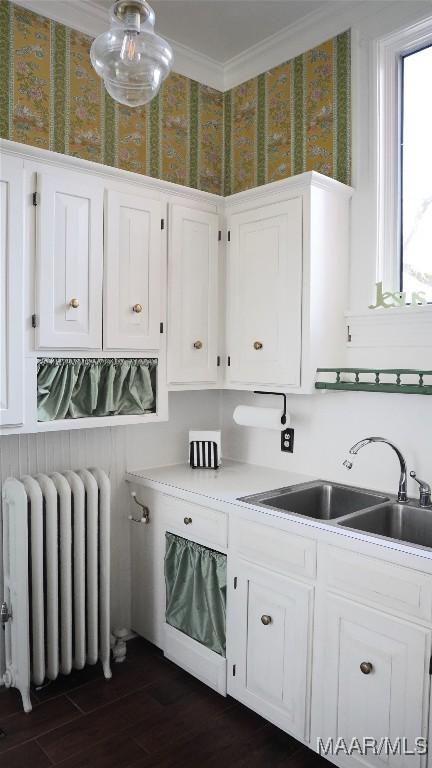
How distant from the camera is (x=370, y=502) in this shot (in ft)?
7.68

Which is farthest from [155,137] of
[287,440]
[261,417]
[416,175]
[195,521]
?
[195,521]

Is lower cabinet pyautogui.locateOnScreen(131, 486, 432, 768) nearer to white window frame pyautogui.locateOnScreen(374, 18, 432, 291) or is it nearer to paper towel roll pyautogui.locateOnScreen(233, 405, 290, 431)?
paper towel roll pyautogui.locateOnScreen(233, 405, 290, 431)

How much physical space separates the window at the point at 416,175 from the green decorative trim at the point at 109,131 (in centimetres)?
131

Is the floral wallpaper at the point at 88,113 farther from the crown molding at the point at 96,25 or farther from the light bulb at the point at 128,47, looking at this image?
the light bulb at the point at 128,47

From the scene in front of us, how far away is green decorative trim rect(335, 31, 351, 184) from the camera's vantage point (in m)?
2.54

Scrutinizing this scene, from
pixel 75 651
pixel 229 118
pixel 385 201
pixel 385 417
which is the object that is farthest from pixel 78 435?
pixel 229 118

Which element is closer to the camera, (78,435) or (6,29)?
(6,29)

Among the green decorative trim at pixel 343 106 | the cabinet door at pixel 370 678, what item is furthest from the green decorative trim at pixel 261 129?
the cabinet door at pixel 370 678

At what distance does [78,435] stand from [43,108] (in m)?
1.46

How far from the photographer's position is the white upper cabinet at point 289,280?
2.39 m

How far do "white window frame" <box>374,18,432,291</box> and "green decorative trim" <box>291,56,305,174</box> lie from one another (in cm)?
41

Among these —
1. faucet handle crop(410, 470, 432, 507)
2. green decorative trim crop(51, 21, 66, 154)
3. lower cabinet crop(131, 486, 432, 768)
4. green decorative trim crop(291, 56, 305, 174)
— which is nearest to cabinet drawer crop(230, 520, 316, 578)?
lower cabinet crop(131, 486, 432, 768)

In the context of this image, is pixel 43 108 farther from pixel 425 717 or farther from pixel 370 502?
pixel 425 717

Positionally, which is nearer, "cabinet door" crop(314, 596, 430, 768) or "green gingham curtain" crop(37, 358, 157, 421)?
"cabinet door" crop(314, 596, 430, 768)
